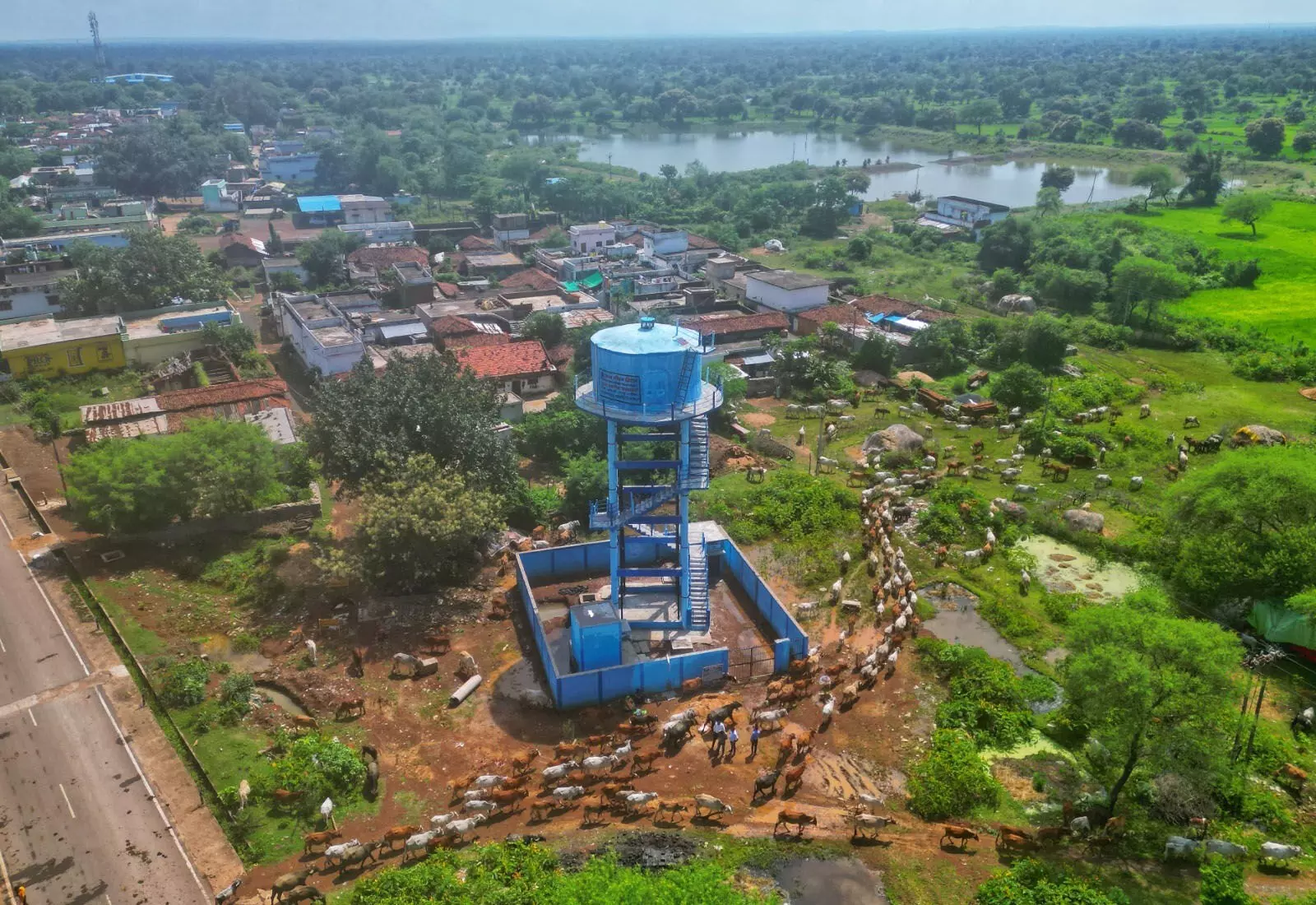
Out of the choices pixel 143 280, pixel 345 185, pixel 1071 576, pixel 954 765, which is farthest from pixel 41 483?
pixel 345 185

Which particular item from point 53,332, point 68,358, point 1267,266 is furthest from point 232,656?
point 1267,266

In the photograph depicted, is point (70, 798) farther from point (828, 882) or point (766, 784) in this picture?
point (828, 882)

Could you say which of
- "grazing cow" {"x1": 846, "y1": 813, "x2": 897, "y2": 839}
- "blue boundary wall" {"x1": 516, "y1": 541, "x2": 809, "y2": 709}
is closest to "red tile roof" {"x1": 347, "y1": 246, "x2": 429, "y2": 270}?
"blue boundary wall" {"x1": 516, "y1": 541, "x2": 809, "y2": 709}

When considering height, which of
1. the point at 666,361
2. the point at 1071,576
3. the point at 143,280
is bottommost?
the point at 1071,576

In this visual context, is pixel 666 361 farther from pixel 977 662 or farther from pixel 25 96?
pixel 25 96

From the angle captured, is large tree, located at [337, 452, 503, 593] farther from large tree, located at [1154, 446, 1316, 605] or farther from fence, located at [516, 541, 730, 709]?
large tree, located at [1154, 446, 1316, 605]

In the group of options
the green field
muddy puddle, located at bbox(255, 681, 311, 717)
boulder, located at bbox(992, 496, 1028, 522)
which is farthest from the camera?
the green field
